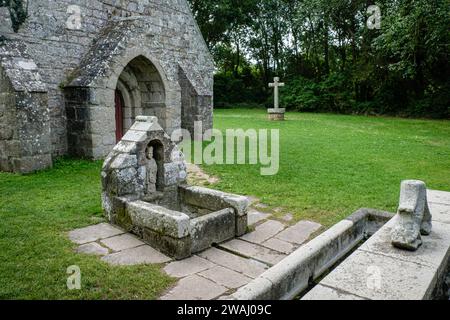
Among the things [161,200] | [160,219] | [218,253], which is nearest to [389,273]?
[218,253]

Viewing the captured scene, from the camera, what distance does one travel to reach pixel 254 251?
4395mm

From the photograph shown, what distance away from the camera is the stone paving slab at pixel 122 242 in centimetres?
431

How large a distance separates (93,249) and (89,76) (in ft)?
19.5

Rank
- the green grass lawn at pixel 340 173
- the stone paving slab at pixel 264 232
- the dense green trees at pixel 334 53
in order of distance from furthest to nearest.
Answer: the dense green trees at pixel 334 53, the green grass lawn at pixel 340 173, the stone paving slab at pixel 264 232

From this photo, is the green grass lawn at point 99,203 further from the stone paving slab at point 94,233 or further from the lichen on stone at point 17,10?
the lichen on stone at point 17,10

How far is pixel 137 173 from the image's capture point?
5.09 metres

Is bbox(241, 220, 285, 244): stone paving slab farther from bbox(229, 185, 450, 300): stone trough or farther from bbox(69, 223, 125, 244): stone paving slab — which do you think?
bbox(69, 223, 125, 244): stone paving slab

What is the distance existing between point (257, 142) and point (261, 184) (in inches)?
214

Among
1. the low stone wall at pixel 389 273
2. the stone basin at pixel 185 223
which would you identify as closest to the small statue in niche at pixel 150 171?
the stone basin at pixel 185 223

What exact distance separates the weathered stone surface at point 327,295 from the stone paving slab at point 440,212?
2.29 meters

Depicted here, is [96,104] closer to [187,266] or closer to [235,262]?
[187,266]

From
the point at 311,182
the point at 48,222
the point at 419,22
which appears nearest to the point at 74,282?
the point at 48,222

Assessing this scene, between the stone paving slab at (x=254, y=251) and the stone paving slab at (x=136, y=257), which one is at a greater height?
the stone paving slab at (x=136, y=257)
